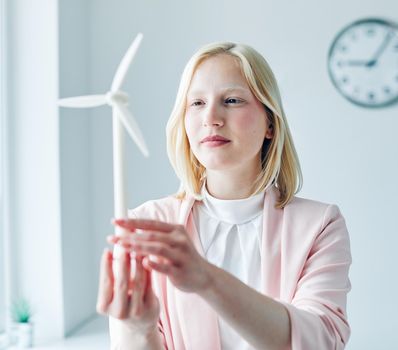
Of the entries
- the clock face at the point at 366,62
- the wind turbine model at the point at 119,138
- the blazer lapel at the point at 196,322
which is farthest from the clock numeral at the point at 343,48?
the wind turbine model at the point at 119,138

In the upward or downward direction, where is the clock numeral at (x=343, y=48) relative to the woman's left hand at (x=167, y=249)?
upward

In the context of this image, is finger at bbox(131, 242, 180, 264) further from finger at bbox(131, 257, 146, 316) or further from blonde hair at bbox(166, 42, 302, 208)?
blonde hair at bbox(166, 42, 302, 208)

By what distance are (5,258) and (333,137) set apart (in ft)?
4.94

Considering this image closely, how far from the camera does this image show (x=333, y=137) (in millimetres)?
2877

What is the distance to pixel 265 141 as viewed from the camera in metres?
1.35

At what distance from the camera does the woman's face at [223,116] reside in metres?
1.18

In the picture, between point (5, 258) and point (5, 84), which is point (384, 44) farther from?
point (5, 258)

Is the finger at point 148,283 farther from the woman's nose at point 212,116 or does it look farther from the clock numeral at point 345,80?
the clock numeral at point 345,80

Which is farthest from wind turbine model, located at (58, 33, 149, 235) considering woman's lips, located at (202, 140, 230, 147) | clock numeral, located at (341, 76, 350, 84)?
clock numeral, located at (341, 76, 350, 84)

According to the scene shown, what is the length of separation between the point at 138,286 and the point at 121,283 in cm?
3

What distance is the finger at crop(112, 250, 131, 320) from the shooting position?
83cm

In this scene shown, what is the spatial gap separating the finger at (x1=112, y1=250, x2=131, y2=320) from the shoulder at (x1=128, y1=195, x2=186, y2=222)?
0.46 m

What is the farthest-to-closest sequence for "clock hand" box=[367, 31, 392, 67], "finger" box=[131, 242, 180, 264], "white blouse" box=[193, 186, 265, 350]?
"clock hand" box=[367, 31, 392, 67]
"white blouse" box=[193, 186, 265, 350]
"finger" box=[131, 242, 180, 264]

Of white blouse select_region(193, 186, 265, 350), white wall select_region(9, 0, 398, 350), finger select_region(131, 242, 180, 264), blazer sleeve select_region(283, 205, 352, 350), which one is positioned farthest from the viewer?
white wall select_region(9, 0, 398, 350)
